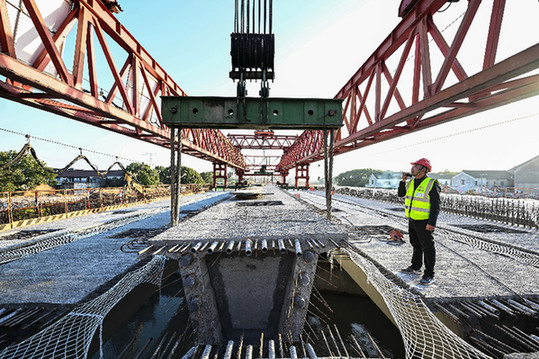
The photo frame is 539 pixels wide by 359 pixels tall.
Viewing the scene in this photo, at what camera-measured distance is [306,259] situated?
341 cm

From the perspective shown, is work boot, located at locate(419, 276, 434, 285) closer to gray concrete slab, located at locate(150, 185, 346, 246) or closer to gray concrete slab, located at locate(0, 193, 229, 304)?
gray concrete slab, located at locate(150, 185, 346, 246)

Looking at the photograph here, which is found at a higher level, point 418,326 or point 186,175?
point 186,175

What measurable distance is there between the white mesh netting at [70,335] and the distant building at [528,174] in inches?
2473

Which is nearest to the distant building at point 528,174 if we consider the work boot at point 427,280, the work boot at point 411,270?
the work boot at point 411,270

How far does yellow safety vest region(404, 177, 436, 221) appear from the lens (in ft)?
13.5

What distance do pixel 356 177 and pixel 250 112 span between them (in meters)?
90.3

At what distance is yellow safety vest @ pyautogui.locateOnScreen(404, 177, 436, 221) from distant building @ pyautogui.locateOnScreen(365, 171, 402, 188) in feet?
262

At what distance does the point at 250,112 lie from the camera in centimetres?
450

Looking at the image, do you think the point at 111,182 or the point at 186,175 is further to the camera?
the point at 111,182

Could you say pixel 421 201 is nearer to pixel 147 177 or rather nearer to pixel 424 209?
pixel 424 209

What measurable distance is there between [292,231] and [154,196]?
76.7 ft

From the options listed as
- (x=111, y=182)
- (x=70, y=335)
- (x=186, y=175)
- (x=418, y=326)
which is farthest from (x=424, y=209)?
(x=111, y=182)

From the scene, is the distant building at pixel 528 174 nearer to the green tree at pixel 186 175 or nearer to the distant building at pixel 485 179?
the distant building at pixel 485 179

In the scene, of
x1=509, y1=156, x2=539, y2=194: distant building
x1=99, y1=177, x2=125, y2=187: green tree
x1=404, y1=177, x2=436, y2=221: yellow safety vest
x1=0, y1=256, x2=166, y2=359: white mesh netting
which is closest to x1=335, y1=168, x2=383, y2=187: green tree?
x1=509, y1=156, x2=539, y2=194: distant building
